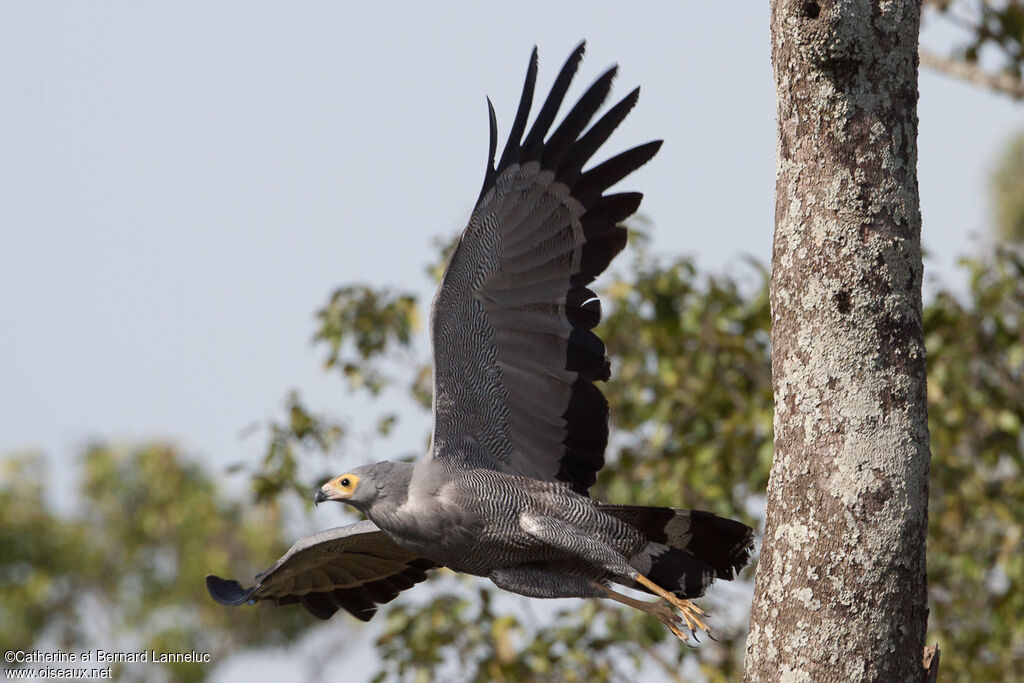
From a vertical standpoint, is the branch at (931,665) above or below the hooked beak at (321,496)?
below

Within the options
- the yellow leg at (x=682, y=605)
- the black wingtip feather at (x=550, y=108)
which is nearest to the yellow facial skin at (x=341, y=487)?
the yellow leg at (x=682, y=605)

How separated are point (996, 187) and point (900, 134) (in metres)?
15.4

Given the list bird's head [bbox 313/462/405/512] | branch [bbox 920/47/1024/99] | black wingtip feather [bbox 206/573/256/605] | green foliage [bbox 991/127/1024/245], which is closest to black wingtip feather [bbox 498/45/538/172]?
bird's head [bbox 313/462/405/512]

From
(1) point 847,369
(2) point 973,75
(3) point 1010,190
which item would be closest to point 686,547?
(1) point 847,369

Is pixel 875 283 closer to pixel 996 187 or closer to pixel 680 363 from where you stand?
pixel 680 363

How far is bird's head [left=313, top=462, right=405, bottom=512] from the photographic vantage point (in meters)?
4.39

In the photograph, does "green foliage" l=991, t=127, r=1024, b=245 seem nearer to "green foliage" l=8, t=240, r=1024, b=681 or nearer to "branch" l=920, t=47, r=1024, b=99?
"branch" l=920, t=47, r=1024, b=99

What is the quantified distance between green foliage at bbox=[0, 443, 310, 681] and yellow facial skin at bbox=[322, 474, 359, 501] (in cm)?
1493

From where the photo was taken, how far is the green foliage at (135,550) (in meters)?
19.4

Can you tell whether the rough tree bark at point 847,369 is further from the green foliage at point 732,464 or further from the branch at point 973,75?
the branch at point 973,75

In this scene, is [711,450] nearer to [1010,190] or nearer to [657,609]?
[657,609]

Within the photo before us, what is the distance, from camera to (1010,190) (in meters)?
16.8

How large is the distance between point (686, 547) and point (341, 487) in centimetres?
135

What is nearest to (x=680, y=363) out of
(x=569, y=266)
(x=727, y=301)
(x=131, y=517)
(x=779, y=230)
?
(x=727, y=301)
